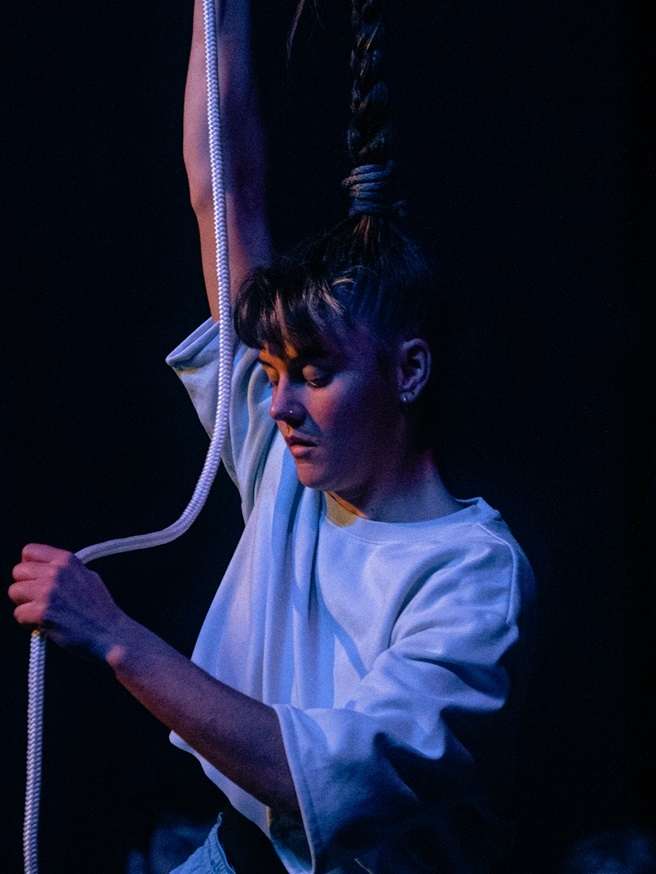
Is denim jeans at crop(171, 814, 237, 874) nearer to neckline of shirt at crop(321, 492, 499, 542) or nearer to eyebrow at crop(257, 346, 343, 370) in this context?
neckline of shirt at crop(321, 492, 499, 542)

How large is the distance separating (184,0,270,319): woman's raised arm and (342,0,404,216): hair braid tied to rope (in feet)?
0.38

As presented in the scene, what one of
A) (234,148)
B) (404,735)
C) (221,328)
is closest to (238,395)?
(221,328)

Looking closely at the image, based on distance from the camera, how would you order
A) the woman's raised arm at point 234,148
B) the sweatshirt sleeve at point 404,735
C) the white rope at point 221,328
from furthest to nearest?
the woman's raised arm at point 234,148, the white rope at point 221,328, the sweatshirt sleeve at point 404,735

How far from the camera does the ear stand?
810 mm

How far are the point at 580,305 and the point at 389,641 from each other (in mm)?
397

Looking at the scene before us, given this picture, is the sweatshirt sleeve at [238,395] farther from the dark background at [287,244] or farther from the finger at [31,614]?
the finger at [31,614]

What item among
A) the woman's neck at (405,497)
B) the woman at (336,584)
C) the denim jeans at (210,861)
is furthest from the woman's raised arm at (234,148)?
the denim jeans at (210,861)

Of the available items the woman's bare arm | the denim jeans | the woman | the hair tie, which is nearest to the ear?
the woman

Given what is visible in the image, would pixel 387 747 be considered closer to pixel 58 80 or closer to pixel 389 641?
pixel 389 641

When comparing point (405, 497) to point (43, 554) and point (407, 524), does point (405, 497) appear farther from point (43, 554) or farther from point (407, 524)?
point (43, 554)

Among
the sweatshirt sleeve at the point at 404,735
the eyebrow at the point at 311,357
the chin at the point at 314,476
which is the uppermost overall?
the eyebrow at the point at 311,357

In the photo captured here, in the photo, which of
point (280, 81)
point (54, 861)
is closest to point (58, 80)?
point (280, 81)

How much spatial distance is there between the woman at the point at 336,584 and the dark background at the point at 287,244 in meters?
0.14

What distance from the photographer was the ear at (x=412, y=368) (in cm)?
81
